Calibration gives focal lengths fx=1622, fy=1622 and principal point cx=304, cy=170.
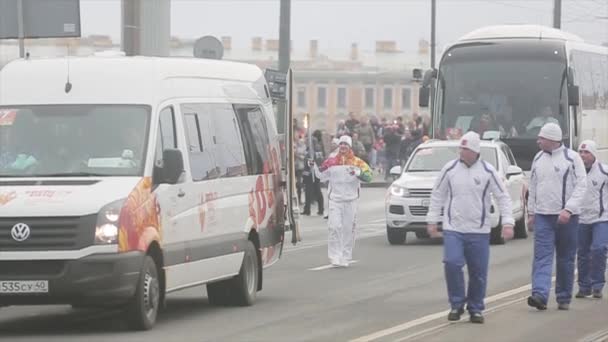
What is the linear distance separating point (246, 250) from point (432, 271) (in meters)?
5.19

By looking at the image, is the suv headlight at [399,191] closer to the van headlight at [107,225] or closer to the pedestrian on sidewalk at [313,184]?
the pedestrian on sidewalk at [313,184]

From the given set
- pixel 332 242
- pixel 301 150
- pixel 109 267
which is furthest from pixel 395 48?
pixel 109 267

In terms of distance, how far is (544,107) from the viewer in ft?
105

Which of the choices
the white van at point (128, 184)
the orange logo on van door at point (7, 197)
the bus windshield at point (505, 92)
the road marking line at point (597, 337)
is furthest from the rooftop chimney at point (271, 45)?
the orange logo on van door at point (7, 197)

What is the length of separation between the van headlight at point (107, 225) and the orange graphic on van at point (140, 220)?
4cm

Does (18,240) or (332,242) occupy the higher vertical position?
(18,240)

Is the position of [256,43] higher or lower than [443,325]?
lower

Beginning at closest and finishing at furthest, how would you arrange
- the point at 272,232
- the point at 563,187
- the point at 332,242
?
the point at 563,187, the point at 272,232, the point at 332,242

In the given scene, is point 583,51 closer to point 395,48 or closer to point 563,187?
point 563,187

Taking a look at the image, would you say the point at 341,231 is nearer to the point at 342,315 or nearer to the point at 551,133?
the point at 551,133

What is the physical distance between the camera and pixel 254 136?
1702cm

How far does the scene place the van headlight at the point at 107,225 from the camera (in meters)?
13.3

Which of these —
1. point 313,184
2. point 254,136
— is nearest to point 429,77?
point 313,184

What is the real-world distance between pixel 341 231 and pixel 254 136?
220 inches
